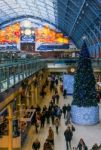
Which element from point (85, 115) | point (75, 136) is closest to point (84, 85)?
point (85, 115)

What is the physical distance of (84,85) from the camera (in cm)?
2748

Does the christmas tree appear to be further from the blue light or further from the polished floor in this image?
the polished floor

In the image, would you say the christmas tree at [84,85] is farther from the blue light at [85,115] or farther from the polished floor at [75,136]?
the polished floor at [75,136]

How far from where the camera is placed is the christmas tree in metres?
27.1

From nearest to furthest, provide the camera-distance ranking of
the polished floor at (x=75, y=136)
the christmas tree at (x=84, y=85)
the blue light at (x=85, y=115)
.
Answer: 1. the polished floor at (x=75, y=136)
2. the blue light at (x=85, y=115)
3. the christmas tree at (x=84, y=85)

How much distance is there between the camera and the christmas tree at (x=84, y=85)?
27.1 metres

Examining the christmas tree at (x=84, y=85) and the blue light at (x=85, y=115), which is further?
the christmas tree at (x=84, y=85)

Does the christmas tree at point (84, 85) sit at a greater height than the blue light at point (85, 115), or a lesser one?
greater

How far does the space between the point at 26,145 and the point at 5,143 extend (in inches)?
76.9

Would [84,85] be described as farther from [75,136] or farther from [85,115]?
[75,136]

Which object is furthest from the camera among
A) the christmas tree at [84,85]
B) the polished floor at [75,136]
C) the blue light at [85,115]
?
the christmas tree at [84,85]

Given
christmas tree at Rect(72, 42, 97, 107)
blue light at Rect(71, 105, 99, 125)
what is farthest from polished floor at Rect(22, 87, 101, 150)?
christmas tree at Rect(72, 42, 97, 107)

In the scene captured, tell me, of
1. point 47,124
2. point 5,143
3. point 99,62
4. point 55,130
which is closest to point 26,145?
point 5,143

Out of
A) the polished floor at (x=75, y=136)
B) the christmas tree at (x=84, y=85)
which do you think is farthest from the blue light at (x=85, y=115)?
the polished floor at (x=75, y=136)
